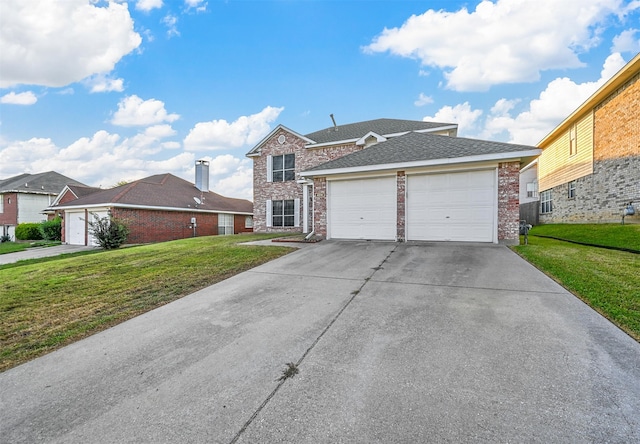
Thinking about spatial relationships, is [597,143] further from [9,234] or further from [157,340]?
[9,234]

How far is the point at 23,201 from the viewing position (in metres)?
28.5

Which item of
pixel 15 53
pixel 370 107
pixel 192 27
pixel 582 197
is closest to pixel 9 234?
pixel 15 53

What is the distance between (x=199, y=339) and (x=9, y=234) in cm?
3876

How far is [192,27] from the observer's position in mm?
12977

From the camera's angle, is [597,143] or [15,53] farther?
[597,143]

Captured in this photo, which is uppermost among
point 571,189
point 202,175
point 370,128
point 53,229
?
point 370,128

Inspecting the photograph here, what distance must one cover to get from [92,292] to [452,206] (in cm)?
969

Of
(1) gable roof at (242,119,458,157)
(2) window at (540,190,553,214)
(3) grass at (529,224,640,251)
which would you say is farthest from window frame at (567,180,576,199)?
(1) gable roof at (242,119,458,157)

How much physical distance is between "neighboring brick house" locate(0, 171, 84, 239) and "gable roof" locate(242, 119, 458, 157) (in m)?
26.6

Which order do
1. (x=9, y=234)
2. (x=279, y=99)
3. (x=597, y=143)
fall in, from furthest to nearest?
(x=9, y=234) → (x=279, y=99) → (x=597, y=143)

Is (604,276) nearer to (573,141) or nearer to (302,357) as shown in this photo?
(302,357)

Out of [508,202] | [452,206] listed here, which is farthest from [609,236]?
[452,206]

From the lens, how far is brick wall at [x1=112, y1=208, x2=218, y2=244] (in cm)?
1805

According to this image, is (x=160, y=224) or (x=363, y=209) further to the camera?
(x=160, y=224)
